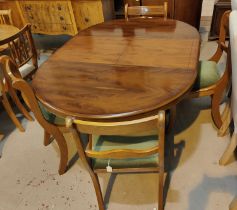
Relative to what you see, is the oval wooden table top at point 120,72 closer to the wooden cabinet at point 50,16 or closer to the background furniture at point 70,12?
the background furniture at point 70,12

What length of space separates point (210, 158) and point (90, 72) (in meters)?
1.04

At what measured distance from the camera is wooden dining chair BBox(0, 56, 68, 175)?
1.11 meters

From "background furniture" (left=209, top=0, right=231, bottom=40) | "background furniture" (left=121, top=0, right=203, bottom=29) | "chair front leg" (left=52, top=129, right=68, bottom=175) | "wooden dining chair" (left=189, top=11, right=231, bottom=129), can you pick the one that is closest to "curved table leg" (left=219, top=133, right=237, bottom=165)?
"wooden dining chair" (left=189, top=11, right=231, bottom=129)

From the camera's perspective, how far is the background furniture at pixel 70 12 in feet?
8.52

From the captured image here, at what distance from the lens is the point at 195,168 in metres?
1.50

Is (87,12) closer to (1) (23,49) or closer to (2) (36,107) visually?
(1) (23,49)

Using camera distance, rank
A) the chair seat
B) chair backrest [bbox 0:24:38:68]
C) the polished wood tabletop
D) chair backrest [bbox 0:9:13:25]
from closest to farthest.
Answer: chair backrest [bbox 0:24:38:68] → the chair seat → the polished wood tabletop → chair backrest [bbox 0:9:13:25]

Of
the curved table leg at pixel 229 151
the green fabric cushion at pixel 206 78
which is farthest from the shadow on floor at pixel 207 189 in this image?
the green fabric cushion at pixel 206 78

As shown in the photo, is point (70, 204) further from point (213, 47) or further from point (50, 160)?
point (213, 47)

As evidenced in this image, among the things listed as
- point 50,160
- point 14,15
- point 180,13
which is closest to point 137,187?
point 50,160

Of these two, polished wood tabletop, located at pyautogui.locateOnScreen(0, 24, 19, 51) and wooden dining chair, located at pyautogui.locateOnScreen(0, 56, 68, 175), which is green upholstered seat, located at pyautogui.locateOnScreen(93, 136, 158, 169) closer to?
wooden dining chair, located at pyautogui.locateOnScreen(0, 56, 68, 175)

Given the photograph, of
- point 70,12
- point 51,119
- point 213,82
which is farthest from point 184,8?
point 51,119

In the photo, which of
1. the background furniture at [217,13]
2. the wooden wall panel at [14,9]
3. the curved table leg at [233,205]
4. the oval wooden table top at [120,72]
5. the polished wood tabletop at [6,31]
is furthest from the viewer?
the wooden wall panel at [14,9]

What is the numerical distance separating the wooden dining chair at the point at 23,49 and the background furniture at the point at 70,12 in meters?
1.01
